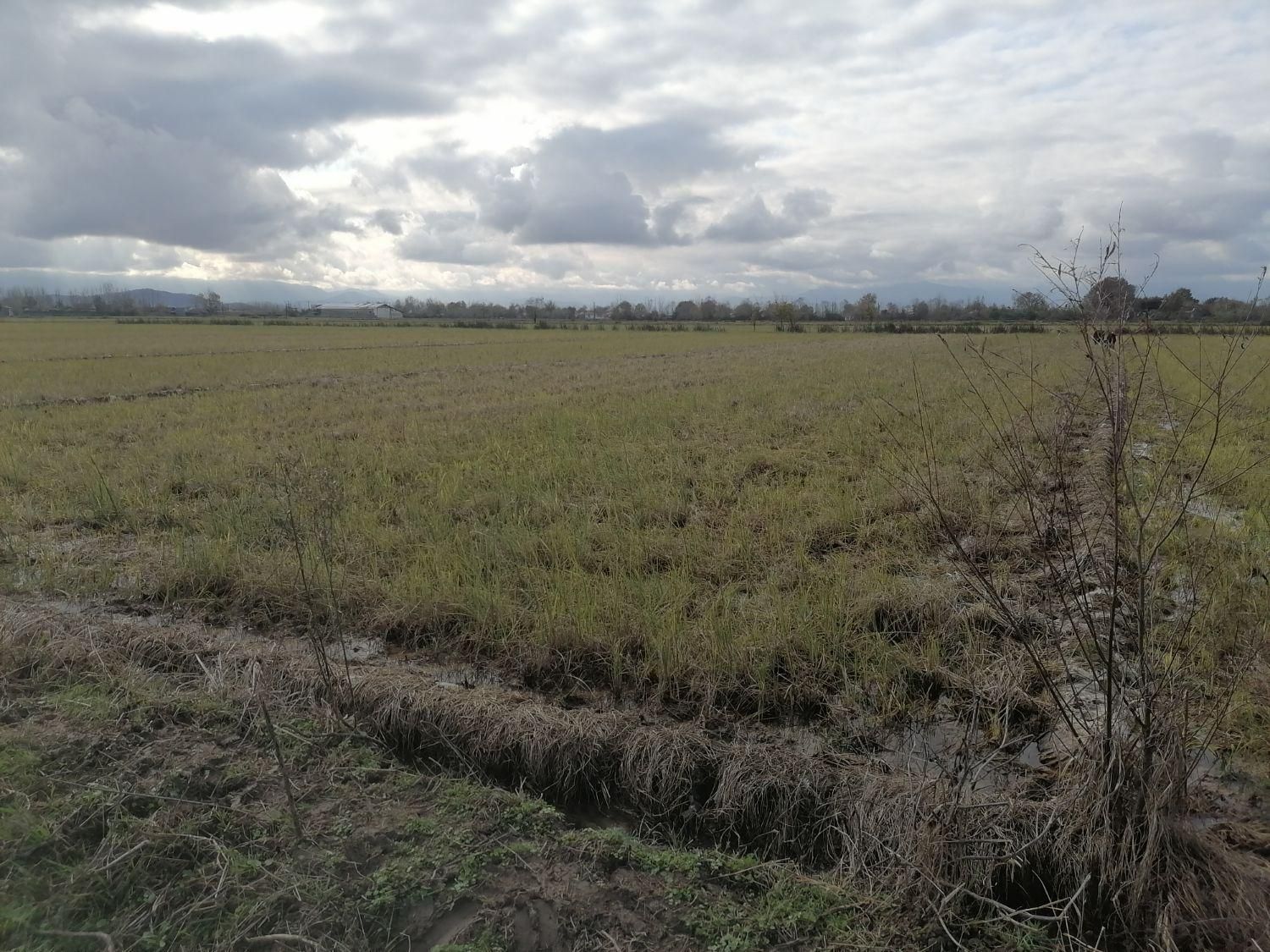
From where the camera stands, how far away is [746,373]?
74.6 ft

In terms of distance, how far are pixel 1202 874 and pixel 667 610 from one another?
3.02 m

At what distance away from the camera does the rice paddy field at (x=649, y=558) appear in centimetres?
391

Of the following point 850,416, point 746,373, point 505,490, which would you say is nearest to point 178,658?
point 505,490

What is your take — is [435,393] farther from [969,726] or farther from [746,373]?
[969,726]

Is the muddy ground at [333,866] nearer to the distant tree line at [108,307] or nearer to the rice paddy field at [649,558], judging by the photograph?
the rice paddy field at [649,558]

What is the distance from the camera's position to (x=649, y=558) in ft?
19.9

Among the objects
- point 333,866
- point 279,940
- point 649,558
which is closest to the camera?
point 279,940

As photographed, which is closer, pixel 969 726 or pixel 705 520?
pixel 969 726

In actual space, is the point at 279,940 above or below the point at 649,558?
below

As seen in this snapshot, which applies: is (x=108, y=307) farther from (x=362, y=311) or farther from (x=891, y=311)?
(x=891, y=311)

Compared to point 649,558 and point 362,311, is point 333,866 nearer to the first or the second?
point 649,558

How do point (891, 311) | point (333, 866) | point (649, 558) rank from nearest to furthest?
point (333, 866), point (649, 558), point (891, 311)

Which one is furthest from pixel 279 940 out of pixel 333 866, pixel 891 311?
pixel 891 311

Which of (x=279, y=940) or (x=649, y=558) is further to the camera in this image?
(x=649, y=558)
